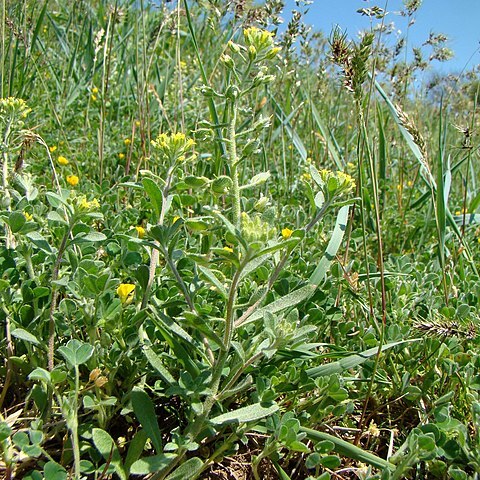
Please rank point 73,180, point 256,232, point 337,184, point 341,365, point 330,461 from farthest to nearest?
point 73,180 < point 341,365 < point 337,184 < point 330,461 < point 256,232

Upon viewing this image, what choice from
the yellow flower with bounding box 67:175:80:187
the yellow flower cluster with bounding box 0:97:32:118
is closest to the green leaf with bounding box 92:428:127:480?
the yellow flower cluster with bounding box 0:97:32:118

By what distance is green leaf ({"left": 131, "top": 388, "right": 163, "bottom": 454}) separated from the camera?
3.90 feet

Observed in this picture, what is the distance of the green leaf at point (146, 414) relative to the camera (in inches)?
46.8

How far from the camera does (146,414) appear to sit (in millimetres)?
1209

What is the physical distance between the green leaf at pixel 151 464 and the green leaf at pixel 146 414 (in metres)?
0.05

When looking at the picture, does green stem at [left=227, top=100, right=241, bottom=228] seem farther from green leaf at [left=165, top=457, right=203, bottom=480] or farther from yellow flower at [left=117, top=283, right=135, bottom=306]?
green leaf at [left=165, top=457, right=203, bottom=480]

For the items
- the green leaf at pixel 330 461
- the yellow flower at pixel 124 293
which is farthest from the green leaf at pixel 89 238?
the green leaf at pixel 330 461

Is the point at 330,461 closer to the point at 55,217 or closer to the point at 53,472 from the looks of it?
the point at 53,472

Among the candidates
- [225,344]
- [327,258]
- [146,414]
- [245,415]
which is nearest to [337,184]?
[327,258]

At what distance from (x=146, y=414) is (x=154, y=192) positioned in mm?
509

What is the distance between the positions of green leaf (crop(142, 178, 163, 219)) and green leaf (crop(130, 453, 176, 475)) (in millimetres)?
553

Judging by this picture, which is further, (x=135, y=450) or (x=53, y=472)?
(x=135, y=450)

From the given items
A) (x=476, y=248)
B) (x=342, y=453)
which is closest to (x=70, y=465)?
(x=342, y=453)

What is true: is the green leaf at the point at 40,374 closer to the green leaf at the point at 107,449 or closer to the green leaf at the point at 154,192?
the green leaf at the point at 107,449
